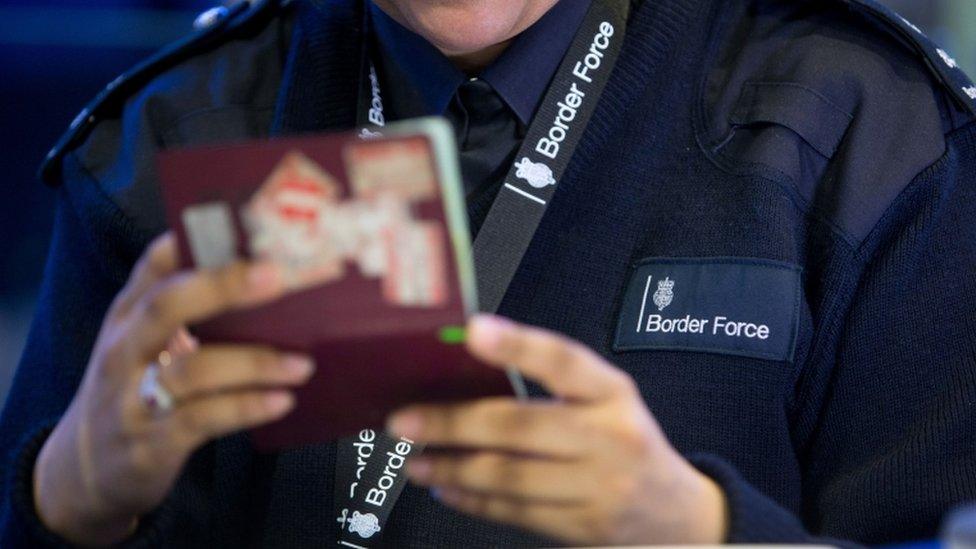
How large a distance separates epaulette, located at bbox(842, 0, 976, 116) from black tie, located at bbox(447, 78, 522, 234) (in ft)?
1.24

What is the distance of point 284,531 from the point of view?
1.30 meters

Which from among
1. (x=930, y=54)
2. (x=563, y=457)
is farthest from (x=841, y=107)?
(x=563, y=457)

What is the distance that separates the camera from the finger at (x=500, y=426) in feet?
2.89

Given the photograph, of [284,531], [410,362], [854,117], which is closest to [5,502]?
[284,531]

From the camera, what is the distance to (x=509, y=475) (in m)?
0.92

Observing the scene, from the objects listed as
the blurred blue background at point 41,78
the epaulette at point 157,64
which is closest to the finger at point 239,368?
the epaulette at point 157,64

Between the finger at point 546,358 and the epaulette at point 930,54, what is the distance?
2.00ft

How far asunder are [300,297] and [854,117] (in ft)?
2.35

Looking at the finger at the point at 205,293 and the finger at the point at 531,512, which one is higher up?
the finger at the point at 205,293

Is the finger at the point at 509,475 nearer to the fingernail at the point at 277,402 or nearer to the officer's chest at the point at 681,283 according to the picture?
the fingernail at the point at 277,402

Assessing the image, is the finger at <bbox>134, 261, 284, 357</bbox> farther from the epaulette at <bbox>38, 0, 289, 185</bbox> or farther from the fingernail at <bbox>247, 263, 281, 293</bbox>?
the epaulette at <bbox>38, 0, 289, 185</bbox>

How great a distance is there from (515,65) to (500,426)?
1.79 feet

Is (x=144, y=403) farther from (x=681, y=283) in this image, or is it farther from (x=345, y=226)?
(x=681, y=283)

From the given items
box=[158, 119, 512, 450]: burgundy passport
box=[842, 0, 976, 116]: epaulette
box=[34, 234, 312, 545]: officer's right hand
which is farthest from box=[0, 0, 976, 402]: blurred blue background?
box=[158, 119, 512, 450]: burgundy passport
